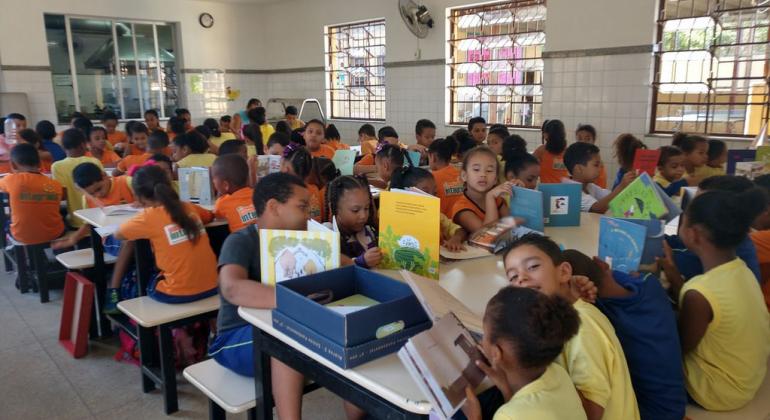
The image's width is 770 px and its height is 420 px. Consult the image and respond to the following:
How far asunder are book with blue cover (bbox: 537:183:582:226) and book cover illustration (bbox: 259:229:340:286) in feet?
5.24

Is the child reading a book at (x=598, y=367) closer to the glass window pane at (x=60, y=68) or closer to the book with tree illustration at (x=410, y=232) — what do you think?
the book with tree illustration at (x=410, y=232)

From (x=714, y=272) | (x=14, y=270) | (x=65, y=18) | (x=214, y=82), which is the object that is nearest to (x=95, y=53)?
(x=65, y=18)

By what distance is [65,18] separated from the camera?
8.63 metres

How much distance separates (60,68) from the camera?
8742 mm

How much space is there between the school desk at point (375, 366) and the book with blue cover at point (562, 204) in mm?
446

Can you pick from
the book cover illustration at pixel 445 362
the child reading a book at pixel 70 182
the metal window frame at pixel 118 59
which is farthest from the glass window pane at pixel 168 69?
the book cover illustration at pixel 445 362

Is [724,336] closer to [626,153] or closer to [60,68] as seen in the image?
[626,153]

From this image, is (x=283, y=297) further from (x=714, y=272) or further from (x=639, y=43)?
(x=639, y=43)

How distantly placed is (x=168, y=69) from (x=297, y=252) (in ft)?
30.4

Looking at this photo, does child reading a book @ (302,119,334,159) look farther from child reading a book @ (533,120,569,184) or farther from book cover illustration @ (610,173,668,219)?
book cover illustration @ (610,173,668,219)

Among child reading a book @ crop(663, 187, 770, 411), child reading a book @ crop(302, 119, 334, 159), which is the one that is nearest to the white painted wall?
child reading a book @ crop(302, 119, 334, 159)

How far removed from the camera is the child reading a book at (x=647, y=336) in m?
1.45

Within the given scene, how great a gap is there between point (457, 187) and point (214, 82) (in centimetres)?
786

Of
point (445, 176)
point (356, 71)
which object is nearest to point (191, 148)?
point (445, 176)
